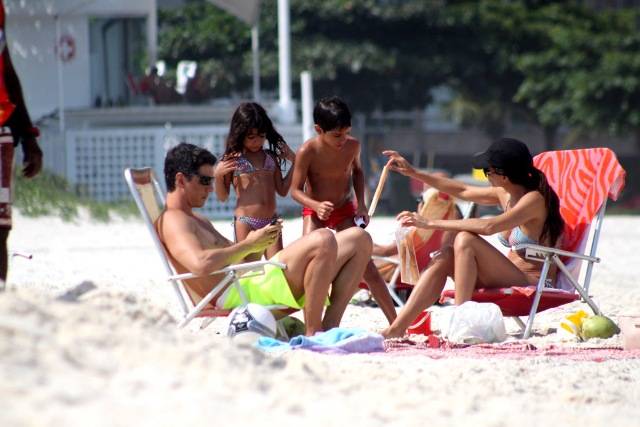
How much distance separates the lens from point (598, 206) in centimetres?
645

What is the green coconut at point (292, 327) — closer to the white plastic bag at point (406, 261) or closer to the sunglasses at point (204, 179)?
the sunglasses at point (204, 179)

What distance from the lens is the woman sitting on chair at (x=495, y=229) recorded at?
5871 millimetres

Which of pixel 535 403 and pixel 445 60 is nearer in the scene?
pixel 535 403

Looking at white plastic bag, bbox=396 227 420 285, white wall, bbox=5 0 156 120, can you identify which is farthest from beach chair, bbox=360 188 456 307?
white wall, bbox=5 0 156 120

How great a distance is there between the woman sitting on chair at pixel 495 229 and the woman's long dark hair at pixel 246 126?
63 cm

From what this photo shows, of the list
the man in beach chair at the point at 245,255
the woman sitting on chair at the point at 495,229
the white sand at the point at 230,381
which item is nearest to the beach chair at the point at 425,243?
the woman sitting on chair at the point at 495,229

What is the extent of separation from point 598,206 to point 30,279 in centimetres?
395

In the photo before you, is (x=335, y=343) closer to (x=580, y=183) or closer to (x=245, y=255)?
(x=245, y=255)

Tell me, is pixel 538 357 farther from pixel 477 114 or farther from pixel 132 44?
pixel 477 114

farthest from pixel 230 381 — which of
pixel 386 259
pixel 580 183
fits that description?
pixel 386 259

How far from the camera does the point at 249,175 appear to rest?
622 centimetres

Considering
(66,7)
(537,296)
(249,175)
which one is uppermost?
(66,7)

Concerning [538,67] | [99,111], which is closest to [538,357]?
[99,111]

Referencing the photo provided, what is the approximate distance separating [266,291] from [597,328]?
5.26 feet
